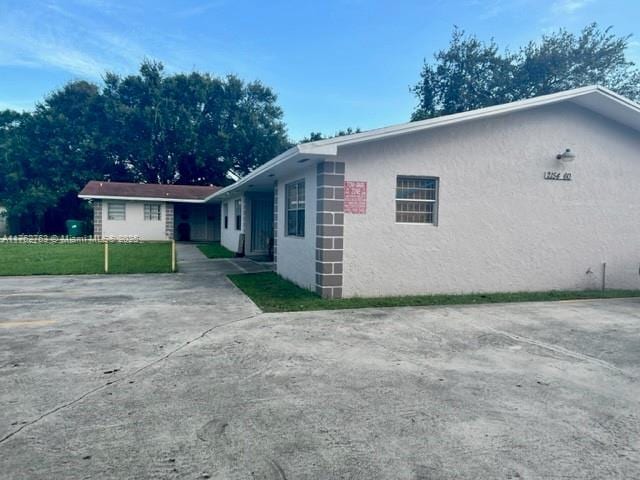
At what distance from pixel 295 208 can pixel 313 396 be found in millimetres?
6884

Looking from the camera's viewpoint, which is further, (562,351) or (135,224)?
(135,224)

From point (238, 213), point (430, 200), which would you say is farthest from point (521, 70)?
point (430, 200)

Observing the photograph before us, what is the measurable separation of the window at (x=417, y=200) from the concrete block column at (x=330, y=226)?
129 cm

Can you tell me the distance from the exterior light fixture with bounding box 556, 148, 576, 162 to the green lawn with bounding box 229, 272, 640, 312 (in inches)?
116

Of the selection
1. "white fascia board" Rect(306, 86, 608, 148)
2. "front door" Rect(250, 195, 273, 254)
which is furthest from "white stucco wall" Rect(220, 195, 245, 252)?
"white fascia board" Rect(306, 86, 608, 148)

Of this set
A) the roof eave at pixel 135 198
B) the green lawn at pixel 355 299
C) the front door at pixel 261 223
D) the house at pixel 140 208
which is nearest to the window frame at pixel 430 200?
the green lawn at pixel 355 299

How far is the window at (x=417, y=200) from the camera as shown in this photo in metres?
8.24

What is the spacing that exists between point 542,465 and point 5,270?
13.0 m

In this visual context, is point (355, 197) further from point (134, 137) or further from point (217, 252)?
point (134, 137)

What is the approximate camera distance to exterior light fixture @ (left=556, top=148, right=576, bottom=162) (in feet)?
28.8

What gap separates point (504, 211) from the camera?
8789 millimetres

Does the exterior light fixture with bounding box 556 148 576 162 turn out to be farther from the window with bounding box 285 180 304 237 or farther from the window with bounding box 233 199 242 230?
the window with bounding box 233 199 242 230

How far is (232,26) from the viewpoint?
1811cm

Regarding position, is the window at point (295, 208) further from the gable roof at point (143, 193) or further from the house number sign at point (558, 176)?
the gable roof at point (143, 193)
